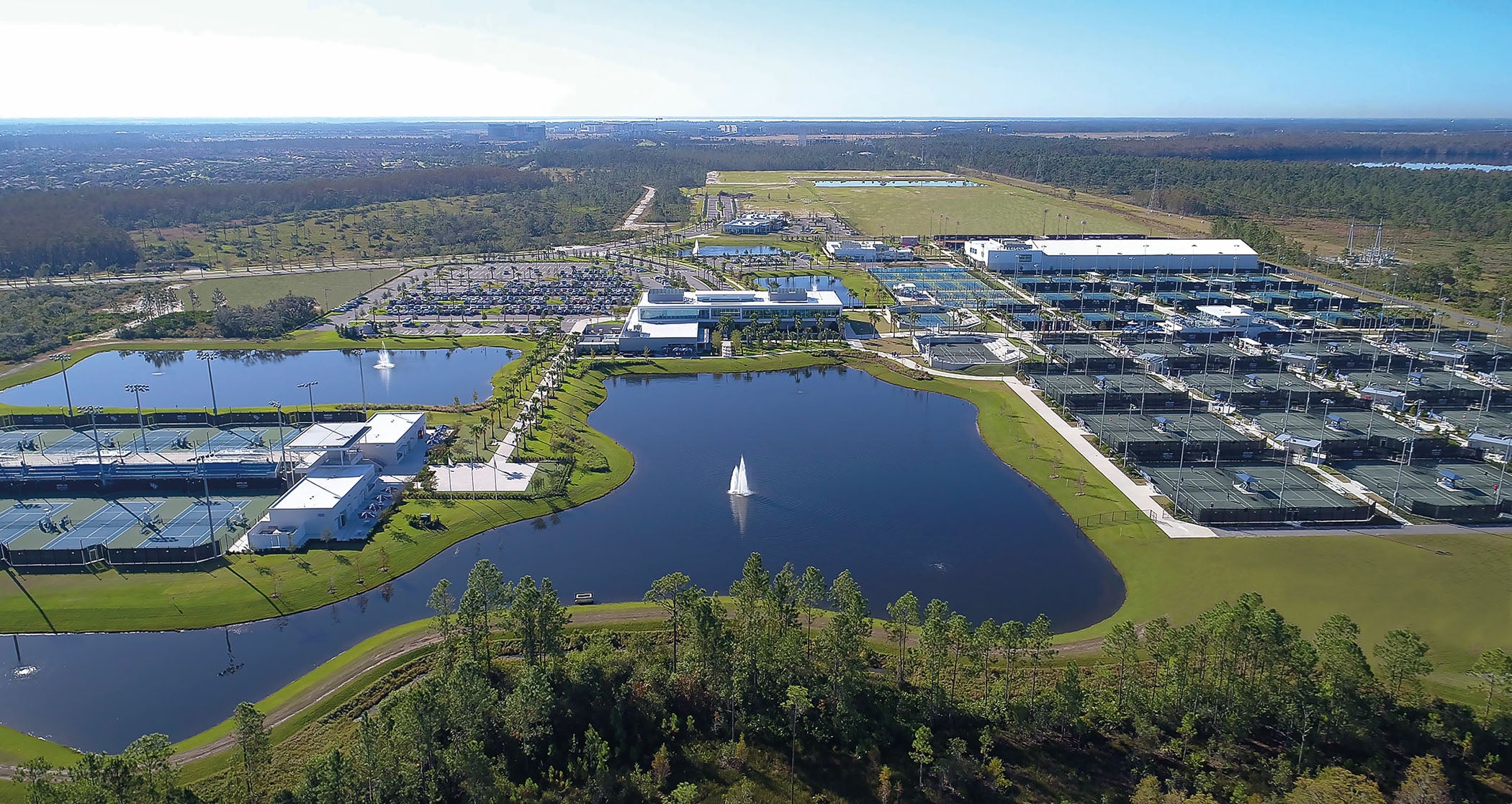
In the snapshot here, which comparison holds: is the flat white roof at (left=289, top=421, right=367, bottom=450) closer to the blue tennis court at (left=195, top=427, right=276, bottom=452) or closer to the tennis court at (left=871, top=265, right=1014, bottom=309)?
the blue tennis court at (left=195, top=427, right=276, bottom=452)

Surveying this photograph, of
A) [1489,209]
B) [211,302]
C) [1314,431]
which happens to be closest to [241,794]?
[1314,431]

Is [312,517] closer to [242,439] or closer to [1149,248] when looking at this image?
[242,439]

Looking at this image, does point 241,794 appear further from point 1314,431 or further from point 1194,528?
point 1314,431

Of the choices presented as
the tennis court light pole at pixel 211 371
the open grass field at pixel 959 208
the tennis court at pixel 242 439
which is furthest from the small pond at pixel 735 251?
the tennis court at pixel 242 439

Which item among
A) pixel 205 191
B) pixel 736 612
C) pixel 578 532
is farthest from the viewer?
pixel 205 191

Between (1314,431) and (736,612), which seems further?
(1314,431)

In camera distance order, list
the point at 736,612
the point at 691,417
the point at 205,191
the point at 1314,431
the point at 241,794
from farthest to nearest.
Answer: the point at 205,191 → the point at 691,417 → the point at 1314,431 → the point at 736,612 → the point at 241,794
